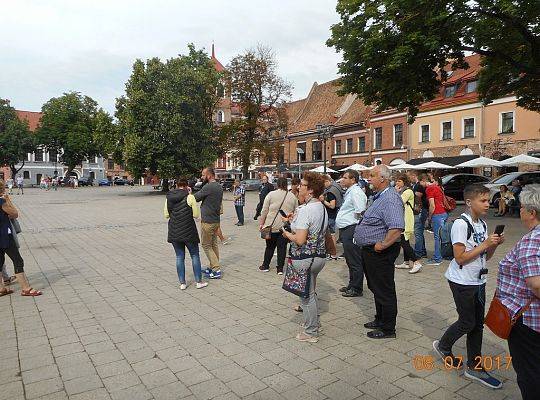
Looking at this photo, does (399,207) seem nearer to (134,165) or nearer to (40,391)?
(40,391)

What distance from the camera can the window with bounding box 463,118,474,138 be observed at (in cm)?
3338

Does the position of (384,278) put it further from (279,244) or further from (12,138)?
(12,138)

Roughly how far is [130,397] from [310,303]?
6.67 feet

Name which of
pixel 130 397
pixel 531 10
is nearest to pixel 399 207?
pixel 130 397

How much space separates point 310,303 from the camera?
4559mm

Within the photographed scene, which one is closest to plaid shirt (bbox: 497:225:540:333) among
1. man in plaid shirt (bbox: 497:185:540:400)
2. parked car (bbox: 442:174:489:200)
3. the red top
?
man in plaid shirt (bbox: 497:185:540:400)

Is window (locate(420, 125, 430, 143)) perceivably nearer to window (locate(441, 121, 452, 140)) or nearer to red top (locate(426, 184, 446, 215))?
window (locate(441, 121, 452, 140))

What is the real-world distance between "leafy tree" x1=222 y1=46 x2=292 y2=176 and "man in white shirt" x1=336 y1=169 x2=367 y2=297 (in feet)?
118

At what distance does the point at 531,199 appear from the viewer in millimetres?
2568

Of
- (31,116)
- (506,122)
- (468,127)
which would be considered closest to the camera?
(506,122)

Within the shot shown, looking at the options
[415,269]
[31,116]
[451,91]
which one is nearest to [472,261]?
[415,269]

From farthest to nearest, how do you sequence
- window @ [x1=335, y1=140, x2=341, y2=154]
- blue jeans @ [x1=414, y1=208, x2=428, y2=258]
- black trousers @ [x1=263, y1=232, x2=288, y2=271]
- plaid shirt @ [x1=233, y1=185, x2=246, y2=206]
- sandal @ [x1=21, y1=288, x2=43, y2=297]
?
window @ [x1=335, y1=140, x2=341, y2=154], plaid shirt @ [x1=233, y1=185, x2=246, y2=206], blue jeans @ [x1=414, y1=208, x2=428, y2=258], black trousers @ [x1=263, y1=232, x2=288, y2=271], sandal @ [x1=21, y1=288, x2=43, y2=297]

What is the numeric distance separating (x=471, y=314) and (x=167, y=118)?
32983 mm

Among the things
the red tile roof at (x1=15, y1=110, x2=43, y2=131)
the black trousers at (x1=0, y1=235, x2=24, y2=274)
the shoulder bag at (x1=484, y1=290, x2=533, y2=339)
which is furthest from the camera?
the red tile roof at (x1=15, y1=110, x2=43, y2=131)
